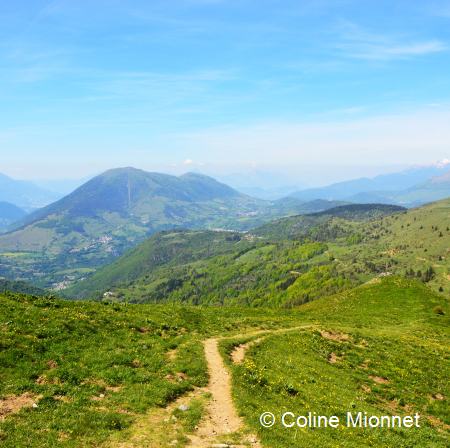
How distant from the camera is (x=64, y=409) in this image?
20.4 metres

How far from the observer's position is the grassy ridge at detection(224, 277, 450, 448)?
76.5ft

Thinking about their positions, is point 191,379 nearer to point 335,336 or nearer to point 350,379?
point 350,379

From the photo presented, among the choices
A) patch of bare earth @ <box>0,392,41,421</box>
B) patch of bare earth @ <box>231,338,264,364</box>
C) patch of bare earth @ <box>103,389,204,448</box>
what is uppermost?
patch of bare earth @ <box>0,392,41,421</box>

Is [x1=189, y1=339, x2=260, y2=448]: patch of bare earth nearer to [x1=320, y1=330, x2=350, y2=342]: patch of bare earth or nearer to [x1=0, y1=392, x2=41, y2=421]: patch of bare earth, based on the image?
[x1=0, y1=392, x2=41, y2=421]: patch of bare earth

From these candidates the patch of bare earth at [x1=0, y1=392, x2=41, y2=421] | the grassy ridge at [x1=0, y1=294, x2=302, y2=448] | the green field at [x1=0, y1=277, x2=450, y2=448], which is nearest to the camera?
the grassy ridge at [x1=0, y1=294, x2=302, y2=448]

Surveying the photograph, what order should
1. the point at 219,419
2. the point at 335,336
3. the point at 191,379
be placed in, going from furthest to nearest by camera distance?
the point at 335,336, the point at 191,379, the point at 219,419

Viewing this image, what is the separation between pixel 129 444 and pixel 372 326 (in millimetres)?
50605

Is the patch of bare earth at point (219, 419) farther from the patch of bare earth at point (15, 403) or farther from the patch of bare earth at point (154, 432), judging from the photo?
the patch of bare earth at point (15, 403)

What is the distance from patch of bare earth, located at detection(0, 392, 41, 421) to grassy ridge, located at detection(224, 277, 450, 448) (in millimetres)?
12716

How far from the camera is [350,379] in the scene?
3381 centimetres

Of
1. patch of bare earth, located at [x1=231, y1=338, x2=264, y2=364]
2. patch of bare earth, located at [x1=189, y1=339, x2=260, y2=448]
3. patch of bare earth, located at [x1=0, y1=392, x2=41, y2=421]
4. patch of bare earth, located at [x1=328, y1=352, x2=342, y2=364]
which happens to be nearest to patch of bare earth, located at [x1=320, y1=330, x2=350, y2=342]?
patch of bare earth, located at [x1=328, y1=352, x2=342, y2=364]

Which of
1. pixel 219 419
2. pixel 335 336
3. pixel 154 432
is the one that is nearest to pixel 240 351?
pixel 219 419

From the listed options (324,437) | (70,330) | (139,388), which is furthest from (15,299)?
(324,437)

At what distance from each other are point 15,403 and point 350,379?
2792 cm
